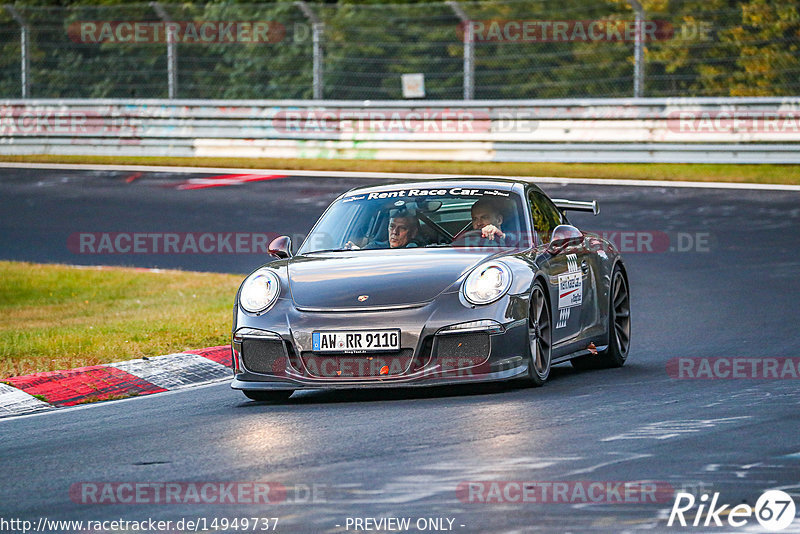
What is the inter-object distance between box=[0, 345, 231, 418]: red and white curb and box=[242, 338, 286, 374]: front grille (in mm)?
1290

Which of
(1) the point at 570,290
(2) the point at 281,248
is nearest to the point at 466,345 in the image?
(1) the point at 570,290

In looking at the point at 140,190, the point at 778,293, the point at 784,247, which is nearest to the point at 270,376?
the point at 778,293

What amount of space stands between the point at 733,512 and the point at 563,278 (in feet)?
12.9

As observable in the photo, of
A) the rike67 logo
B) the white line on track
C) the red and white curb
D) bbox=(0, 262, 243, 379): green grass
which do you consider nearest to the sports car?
the red and white curb

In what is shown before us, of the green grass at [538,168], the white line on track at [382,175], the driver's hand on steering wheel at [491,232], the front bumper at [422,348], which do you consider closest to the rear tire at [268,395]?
the front bumper at [422,348]

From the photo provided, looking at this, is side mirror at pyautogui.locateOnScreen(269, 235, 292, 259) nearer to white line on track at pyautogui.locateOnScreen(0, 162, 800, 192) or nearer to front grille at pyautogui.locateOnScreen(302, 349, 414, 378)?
front grille at pyautogui.locateOnScreen(302, 349, 414, 378)

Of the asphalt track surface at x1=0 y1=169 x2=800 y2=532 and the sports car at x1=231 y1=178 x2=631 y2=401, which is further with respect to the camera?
the sports car at x1=231 y1=178 x2=631 y2=401

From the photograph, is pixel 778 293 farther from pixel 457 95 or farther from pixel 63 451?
pixel 457 95

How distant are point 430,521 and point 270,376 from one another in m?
3.19

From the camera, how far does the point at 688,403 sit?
7613 mm

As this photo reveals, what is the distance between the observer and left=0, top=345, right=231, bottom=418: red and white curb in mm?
8938

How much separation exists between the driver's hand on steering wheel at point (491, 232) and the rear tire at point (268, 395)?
1516 mm

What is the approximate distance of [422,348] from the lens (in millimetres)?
7832

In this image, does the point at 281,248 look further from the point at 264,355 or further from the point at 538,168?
the point at 538,168
